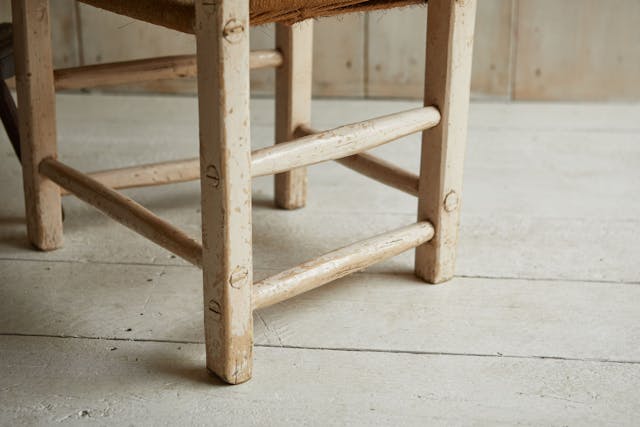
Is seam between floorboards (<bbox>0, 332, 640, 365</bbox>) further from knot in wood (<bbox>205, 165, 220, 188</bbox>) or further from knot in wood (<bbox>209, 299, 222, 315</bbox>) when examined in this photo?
knot in wood (<bbox>205, 165, 220, 188</bbox>)

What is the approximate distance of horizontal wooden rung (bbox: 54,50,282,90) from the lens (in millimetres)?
1275

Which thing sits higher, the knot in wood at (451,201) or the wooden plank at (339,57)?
the wooden plank at (339,57)

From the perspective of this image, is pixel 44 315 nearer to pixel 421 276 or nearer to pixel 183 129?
pixel 421 276

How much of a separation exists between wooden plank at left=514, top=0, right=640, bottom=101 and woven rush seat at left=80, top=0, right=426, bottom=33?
1.12m

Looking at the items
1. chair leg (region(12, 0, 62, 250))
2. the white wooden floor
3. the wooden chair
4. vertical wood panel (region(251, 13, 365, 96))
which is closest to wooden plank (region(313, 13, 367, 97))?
vertical wood panel (region(251, 13, 365, 96))

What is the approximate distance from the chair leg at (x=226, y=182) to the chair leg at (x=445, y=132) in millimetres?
347

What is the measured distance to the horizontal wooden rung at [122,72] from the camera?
1.28 metres

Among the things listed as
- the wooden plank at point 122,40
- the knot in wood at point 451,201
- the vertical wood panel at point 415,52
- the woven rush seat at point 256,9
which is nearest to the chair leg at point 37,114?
the woven rush seat at point 256,9

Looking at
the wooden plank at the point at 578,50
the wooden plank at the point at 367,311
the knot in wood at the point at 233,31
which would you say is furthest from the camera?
the wooden plank at the point at 578,50

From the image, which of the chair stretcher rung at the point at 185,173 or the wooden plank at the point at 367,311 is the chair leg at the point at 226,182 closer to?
the wooden plank at the point at 367,311

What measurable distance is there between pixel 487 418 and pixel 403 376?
117 mm

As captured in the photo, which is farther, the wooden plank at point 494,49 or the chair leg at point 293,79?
the wooden plank at point 494,49

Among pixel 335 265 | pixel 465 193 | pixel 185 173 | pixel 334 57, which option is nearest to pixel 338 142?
pixel 335 265

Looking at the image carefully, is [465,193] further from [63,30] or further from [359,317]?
[63,30]
